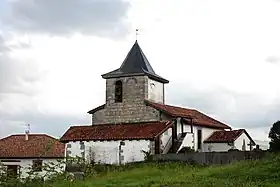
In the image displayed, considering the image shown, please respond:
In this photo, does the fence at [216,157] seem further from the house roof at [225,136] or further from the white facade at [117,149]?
the house roof at [225,136]

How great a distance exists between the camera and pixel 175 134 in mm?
37625

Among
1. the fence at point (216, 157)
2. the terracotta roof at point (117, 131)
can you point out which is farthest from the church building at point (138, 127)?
the fence at point (216, 157)

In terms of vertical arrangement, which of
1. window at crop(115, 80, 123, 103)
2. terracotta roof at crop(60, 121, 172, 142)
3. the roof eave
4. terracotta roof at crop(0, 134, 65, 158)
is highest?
the roof eave

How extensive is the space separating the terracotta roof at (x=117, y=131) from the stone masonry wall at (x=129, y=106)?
33.2 inches

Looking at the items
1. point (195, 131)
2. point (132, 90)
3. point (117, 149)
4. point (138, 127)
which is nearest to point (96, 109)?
point (132, 90)

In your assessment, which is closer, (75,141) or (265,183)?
(265,183)

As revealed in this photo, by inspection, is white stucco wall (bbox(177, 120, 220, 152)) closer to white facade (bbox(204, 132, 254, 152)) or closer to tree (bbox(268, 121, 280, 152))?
white facade (bbox(204, 132, 254, 152))

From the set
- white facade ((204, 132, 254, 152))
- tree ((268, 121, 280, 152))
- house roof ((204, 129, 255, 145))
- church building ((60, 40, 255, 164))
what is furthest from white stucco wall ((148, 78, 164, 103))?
tree ((268, 121, 280, 152))

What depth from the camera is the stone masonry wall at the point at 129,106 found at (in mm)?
39725

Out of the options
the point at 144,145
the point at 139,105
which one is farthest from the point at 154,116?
the point at 144,145

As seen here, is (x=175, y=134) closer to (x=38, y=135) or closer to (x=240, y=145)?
(x=240, y=145)

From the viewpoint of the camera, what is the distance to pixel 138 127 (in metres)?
38.0

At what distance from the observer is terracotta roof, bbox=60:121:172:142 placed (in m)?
36.1

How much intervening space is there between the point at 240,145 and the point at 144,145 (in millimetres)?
8653
